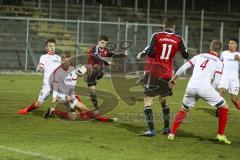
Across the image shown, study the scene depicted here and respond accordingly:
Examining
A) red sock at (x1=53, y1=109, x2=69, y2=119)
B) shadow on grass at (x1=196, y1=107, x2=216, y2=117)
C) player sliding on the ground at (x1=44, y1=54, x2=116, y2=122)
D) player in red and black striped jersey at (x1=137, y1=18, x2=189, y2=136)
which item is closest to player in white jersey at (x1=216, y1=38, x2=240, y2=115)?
shadow on grass at (x1=196, y1=107, x2=216, y2=117)

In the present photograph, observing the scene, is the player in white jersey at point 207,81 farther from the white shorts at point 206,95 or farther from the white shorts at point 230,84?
the white shorts at point 230,84

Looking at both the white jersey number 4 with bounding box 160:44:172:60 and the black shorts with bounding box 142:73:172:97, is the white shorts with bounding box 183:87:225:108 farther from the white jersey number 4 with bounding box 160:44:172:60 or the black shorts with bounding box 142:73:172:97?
the white jersey number 4 with bounding box 160:44:172:60

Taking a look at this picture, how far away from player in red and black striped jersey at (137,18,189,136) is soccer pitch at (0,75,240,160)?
708mm

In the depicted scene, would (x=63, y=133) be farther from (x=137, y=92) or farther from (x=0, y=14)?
(x=0, y=14)

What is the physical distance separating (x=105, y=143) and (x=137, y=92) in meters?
12.0

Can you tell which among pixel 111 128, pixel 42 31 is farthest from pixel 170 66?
pixel 42 31

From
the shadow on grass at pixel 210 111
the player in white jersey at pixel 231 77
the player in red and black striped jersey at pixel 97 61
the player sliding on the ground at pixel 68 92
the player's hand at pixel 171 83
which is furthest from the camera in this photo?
the player in white jersey at pixel 231 77

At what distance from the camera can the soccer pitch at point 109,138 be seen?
10.8m

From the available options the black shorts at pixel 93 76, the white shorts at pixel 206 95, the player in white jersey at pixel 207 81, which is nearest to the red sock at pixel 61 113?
the black shorts at pixel 93 76

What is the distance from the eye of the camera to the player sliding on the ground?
15.6 m

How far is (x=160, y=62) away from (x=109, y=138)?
1946 mm

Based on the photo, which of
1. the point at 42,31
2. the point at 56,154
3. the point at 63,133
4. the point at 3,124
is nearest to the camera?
the point at 56,154

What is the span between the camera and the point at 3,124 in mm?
14094

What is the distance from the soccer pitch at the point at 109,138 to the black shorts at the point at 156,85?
2.82ft
